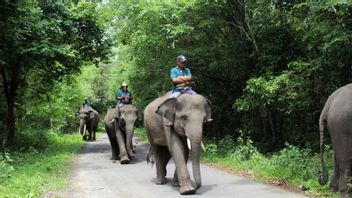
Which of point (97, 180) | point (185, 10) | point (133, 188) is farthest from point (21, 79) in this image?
point (133, 188)

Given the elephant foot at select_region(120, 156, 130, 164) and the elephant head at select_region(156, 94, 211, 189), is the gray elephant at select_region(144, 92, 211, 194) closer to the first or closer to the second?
the elephant head at select_region(156, 94, 211, 189)

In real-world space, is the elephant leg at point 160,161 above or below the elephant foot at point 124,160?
above

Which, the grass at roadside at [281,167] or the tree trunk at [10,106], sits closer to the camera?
the grass at roadside at [281,167]

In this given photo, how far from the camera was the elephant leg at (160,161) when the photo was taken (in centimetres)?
1159

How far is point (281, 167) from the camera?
11648 millimetres

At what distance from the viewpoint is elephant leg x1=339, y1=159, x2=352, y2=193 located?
8258 millimetres

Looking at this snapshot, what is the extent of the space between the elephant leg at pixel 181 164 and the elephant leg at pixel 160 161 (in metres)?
1.40

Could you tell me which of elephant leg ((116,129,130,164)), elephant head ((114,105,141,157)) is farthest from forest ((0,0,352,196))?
elephant leg ((116,129,130,164))

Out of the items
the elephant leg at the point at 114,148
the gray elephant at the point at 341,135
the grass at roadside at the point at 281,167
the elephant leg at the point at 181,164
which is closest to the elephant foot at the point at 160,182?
the elephant leg at the point at 181,164

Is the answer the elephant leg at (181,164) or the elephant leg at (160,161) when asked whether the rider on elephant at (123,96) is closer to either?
the elephant leg at (160,161)

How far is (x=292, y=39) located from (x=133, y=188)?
29.3 ft

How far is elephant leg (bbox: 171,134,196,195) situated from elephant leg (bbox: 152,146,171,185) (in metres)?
1.40

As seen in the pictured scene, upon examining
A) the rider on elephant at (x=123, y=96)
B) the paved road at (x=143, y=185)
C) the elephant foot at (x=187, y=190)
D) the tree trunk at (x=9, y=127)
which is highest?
the rider on elephant at (x=123, y=96)

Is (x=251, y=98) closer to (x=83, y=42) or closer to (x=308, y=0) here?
(x=308, y=0)
